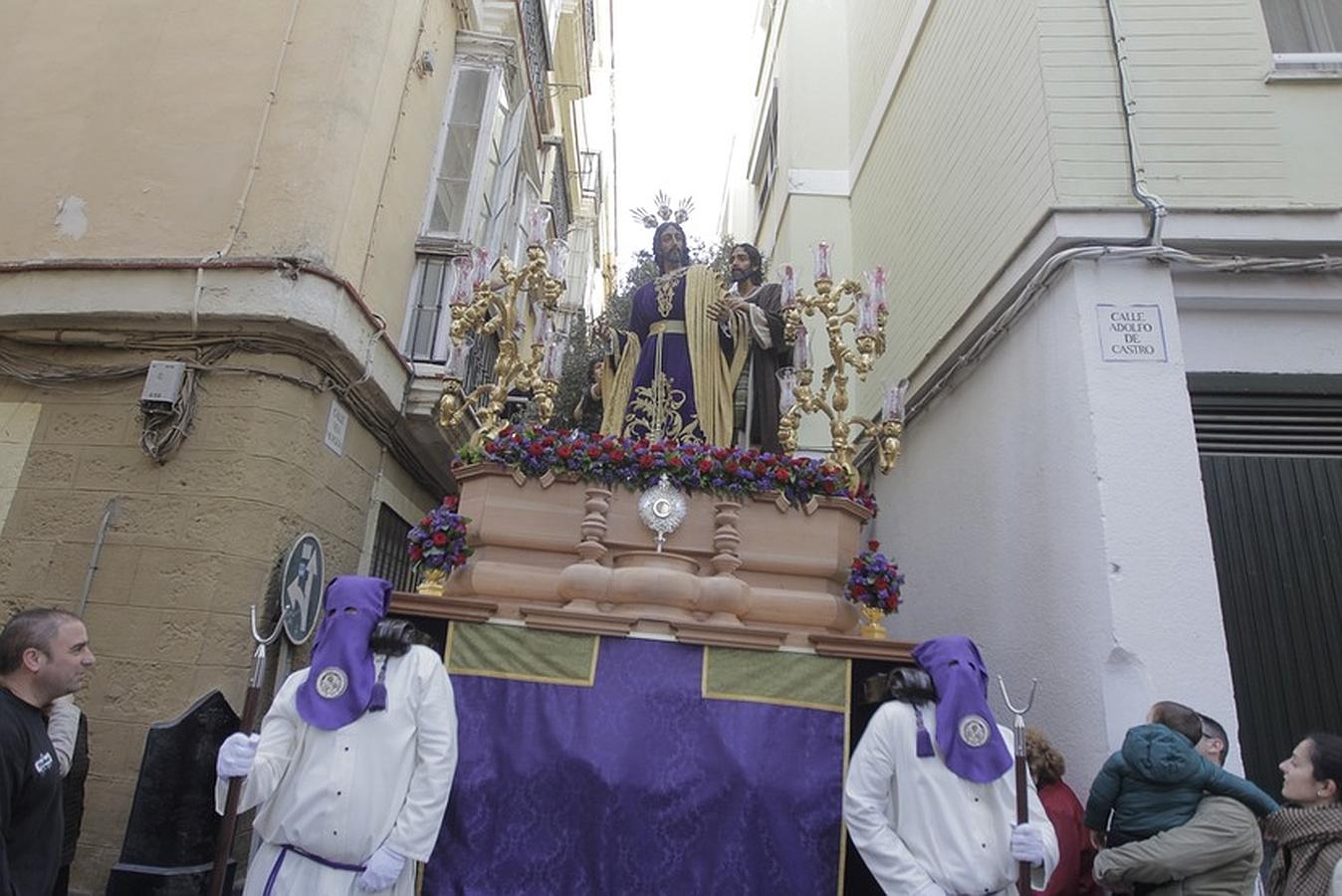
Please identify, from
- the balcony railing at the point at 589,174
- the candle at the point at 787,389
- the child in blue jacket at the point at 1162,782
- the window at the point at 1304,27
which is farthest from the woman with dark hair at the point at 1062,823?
the balcony railing at the point at 589,174

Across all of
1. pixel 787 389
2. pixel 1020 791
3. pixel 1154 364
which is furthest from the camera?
pixel 787 389

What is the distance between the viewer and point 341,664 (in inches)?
135

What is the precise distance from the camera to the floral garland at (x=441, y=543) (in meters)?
5.22

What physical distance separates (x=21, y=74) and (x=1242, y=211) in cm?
876

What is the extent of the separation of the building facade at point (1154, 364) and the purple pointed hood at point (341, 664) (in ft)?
11.9

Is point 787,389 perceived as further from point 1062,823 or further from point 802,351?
point 1062,823

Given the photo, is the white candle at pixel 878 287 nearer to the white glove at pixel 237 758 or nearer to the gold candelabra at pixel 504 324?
the gold candelabra at pixel 504 324

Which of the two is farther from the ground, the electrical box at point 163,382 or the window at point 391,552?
the electrical box at point 163,382

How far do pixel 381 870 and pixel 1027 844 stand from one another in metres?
2.46

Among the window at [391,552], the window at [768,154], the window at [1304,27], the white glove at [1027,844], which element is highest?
the window at [768,154]

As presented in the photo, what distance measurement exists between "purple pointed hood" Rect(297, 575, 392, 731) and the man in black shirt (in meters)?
0.82

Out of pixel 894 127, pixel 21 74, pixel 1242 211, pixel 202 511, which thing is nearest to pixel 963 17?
pixel 894 127

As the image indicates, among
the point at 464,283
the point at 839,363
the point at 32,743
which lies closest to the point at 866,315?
the point at 839,363

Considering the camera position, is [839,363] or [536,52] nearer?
[839,363]
